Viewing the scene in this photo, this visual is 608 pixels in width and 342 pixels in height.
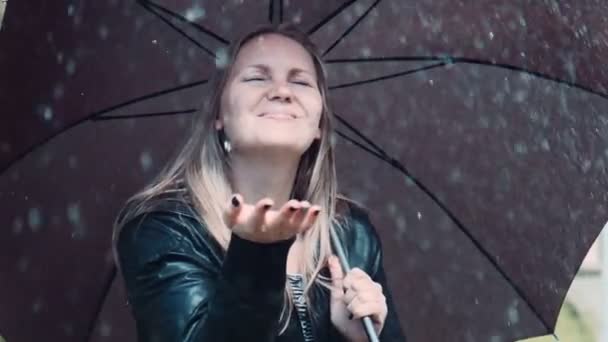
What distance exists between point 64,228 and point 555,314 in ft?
4.13

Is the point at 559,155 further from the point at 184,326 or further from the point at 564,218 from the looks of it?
the point at 184,326

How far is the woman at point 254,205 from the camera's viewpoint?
6.31 ft

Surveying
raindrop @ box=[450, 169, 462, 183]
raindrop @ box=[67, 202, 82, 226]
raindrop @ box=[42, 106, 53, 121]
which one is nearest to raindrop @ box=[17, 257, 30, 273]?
raindrop @ box=[67, 202, 82, 226]

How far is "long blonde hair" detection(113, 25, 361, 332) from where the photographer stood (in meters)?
2.27

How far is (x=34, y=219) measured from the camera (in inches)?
108

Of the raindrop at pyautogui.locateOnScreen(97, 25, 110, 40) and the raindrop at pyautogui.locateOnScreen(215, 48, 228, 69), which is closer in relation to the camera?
the raindrop at pyautogui.locateOnScreen(215, 48, 228, 69)

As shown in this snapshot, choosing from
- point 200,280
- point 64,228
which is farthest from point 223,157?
point 64,228

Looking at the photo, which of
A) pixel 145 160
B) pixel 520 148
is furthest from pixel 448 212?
pixel 145 160

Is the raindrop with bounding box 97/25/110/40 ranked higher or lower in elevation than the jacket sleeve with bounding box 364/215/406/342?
higher

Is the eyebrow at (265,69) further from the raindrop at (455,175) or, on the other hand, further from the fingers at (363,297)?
the raindrop at (455,175)

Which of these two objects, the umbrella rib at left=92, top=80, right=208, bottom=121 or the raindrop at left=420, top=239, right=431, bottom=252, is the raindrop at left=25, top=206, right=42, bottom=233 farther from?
the raindrop at left=420, top=239, right=431, bottom=252

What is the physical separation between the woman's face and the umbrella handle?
0.75 feet

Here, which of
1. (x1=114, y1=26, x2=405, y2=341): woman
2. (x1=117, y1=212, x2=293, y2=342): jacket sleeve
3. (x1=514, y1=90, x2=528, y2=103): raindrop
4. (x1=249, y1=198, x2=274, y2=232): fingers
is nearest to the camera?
(x1=249, y1=198, x2=274, y2=232): fingers

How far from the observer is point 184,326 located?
1.94 metres
